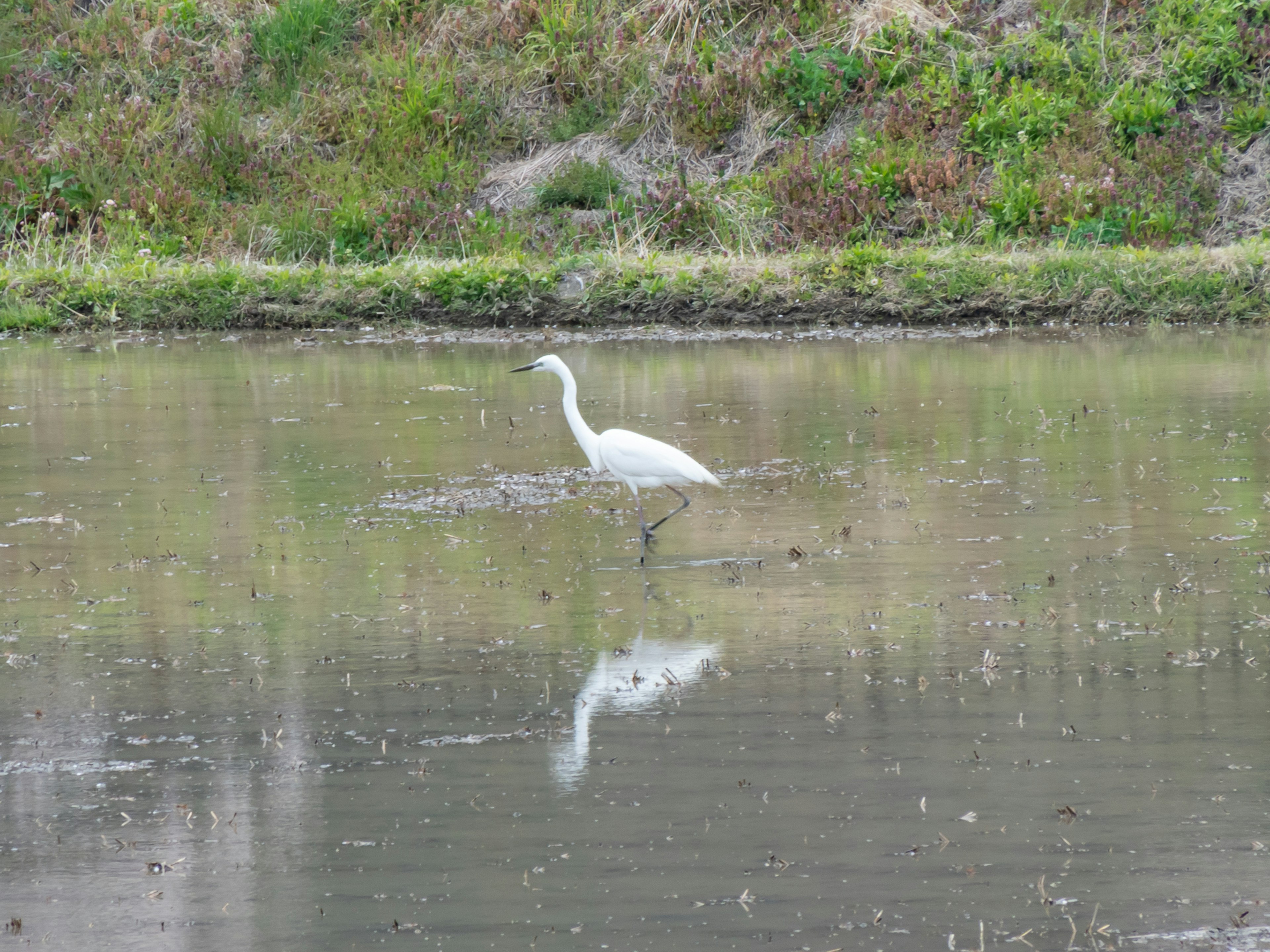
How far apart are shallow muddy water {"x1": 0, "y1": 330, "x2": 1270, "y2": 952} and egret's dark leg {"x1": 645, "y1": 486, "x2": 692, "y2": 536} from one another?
10 centimetres

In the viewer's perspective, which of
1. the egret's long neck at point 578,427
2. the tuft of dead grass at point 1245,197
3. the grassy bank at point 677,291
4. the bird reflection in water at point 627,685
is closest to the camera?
the bird reflection in water at point 627,685

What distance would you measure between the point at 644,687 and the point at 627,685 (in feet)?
0.23

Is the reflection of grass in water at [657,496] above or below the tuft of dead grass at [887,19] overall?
below

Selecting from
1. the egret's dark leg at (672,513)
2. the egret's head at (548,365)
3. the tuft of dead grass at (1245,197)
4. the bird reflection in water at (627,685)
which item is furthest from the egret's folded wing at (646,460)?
the tuft of dead grass at (1245,197)

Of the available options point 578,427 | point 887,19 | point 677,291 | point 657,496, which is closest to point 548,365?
point 578,427

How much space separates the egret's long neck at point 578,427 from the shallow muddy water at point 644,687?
40 cm

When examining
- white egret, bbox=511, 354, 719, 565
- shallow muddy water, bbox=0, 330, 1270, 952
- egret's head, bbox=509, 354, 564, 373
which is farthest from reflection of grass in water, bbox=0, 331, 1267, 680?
egret's head, bbox=509, 354, 564, 373

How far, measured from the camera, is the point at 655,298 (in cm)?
1730

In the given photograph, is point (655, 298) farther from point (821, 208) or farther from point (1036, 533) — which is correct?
point (1036, 533)

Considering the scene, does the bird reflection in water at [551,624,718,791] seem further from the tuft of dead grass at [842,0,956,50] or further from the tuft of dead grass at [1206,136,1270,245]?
the tuft of dead grass at [842,0,956,50]

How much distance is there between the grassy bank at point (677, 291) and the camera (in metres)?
16.5

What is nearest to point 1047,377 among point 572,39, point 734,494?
point 734,494

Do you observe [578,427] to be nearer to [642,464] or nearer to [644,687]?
[642,464]

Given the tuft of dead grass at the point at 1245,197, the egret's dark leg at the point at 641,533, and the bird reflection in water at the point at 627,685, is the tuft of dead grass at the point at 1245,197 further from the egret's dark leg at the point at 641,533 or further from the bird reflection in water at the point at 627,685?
the bird reflection in water at the point at 627,685
